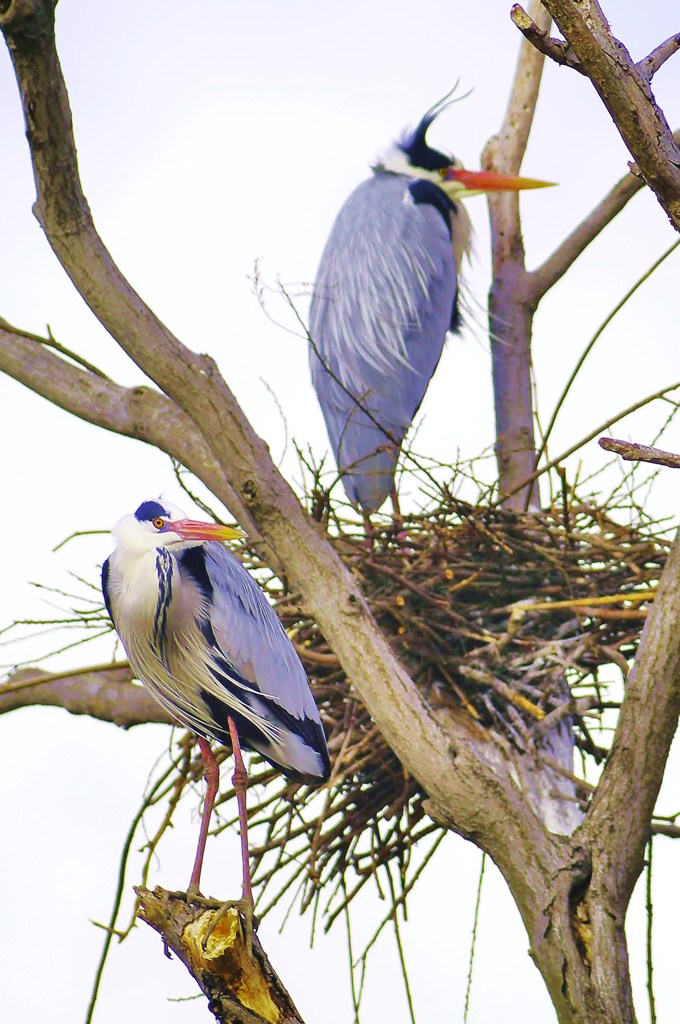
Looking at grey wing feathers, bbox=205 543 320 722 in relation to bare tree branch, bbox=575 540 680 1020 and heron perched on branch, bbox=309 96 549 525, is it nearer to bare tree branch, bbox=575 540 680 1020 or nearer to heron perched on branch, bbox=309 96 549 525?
bare tree branch, bbox=575 540 680 1020

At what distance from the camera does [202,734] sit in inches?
87.7

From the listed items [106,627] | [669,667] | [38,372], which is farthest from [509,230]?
[669,667]

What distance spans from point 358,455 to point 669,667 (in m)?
1.76

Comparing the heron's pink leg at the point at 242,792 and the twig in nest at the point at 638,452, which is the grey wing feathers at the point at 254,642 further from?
the twig in nest at the point at 638,452

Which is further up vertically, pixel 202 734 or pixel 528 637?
pixel 528 637

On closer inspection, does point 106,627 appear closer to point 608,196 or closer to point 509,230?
point 608,196

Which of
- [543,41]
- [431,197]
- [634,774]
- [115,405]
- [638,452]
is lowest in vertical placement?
[634,774]

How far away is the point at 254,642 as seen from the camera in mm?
2111

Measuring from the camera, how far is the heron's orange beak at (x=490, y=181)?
12.6ft

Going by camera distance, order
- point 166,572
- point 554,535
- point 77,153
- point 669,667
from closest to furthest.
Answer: point 669,667 → point 77,153 → point 166,572 → point 554,535

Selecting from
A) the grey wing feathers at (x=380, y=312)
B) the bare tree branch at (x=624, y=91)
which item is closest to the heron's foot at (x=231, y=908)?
the bare tree branch at (x=624, y=91)

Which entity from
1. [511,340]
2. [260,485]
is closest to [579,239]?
[511,340]

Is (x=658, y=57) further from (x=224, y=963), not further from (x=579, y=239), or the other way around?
(x=579, y=239)

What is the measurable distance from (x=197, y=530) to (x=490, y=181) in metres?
2.26
